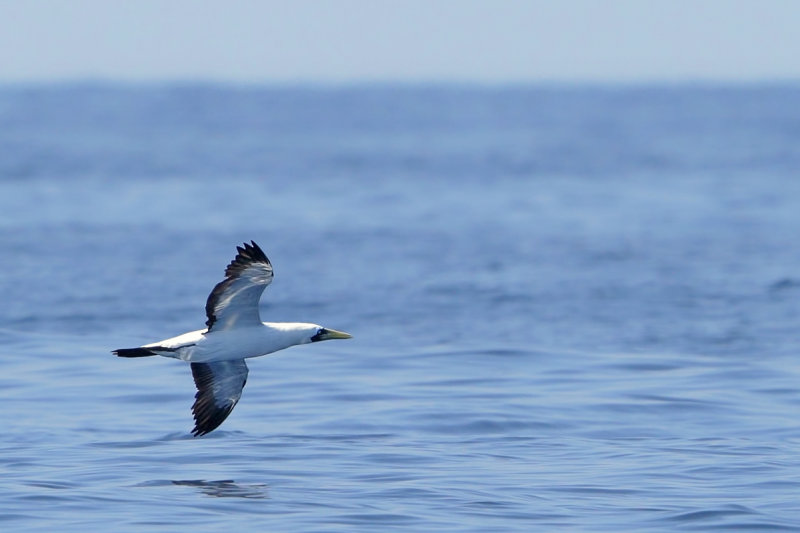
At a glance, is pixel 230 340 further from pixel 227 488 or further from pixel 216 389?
pixel 227 488

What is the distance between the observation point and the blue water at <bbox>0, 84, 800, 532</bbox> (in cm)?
1426

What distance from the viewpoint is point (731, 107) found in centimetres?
16850

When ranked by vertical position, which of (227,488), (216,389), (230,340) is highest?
(230,340)

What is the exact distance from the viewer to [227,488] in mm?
14445

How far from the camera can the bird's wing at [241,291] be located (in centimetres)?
1450

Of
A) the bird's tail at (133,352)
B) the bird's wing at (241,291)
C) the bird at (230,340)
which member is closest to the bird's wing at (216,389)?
the bird at (230,340)

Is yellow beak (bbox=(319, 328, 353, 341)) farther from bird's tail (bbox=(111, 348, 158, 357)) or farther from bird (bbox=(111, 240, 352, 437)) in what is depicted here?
bird's tail (bbox=(111, 348, 158, 357))

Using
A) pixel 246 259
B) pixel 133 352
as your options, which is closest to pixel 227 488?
pixel 133 352

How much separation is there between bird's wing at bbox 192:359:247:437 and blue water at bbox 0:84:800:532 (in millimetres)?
423

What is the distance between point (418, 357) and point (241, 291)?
7.57 metres

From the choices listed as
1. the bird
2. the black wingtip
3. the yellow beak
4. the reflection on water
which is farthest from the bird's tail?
the yellow beak

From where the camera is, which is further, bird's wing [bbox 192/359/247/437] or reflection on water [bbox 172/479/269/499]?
bird's wing [bbox 192/359/247/437]

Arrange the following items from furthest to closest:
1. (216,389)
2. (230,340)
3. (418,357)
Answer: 1. (418,357)
2. (216,389)
3. (230,340)

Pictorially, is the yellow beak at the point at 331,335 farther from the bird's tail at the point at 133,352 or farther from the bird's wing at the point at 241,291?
the bird's tail at the point at 133,352
